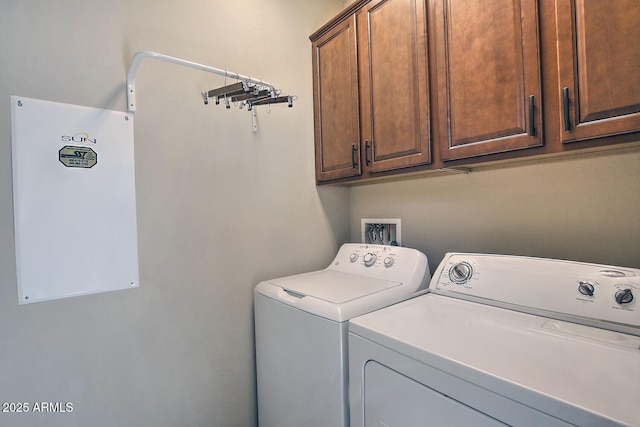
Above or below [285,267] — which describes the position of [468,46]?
above

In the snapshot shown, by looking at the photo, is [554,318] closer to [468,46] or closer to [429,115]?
[429,115]

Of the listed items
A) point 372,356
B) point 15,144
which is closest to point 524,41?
point 372,356

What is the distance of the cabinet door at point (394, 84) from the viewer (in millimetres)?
1314

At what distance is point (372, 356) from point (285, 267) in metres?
0.91

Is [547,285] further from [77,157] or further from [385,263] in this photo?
[77,157]

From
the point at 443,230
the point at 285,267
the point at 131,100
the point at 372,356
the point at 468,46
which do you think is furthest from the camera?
the point at 285,267

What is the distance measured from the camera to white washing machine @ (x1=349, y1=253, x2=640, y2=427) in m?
0.63

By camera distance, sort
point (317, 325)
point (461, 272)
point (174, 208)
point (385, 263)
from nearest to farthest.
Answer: point (317, 325) → point (461, 272) → point (174, 208) → point (385, 263)

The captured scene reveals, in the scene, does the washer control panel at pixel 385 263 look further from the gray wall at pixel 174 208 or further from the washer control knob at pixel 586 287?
the washer control knob at pixel 586 287

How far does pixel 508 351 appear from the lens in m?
0.79

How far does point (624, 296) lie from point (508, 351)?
1.49ft

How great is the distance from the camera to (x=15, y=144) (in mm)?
1063

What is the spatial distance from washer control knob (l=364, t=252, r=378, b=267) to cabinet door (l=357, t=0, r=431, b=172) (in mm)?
453

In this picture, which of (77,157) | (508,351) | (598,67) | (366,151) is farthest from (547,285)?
(77,157)
